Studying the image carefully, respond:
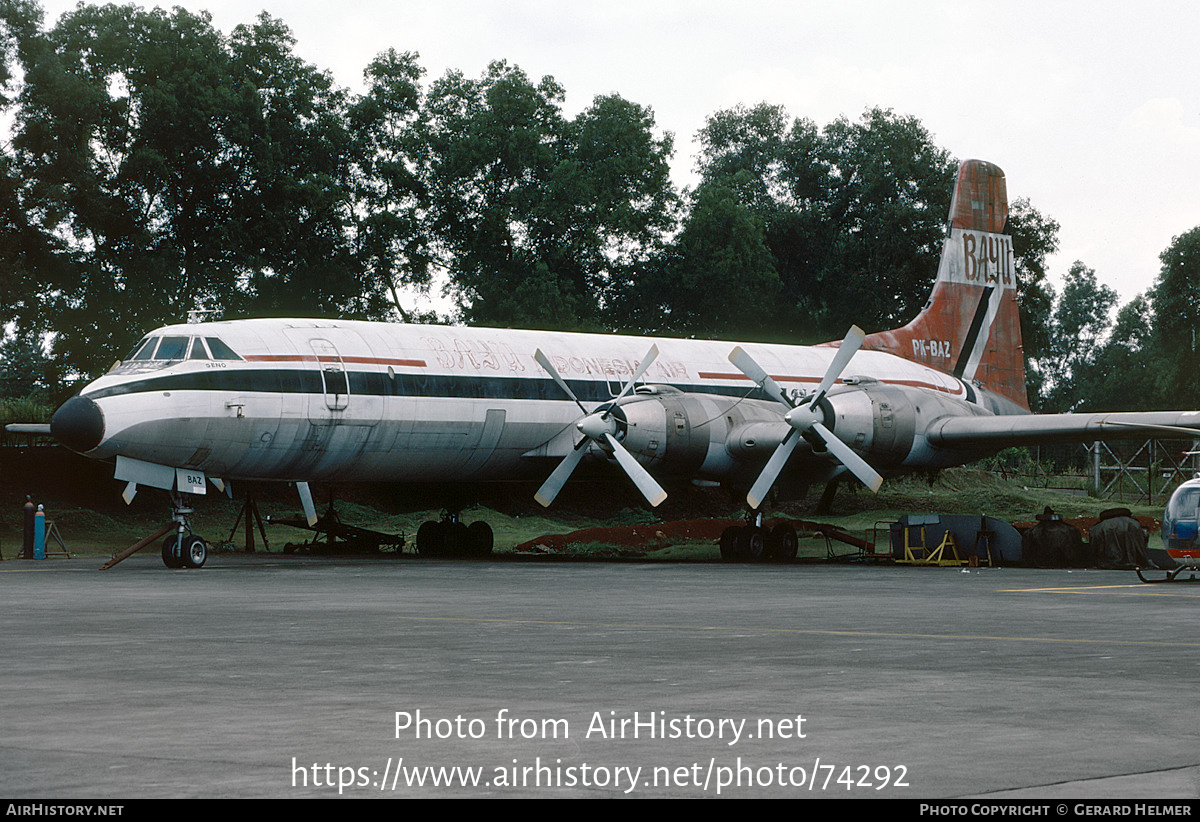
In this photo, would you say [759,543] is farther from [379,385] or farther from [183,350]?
[183,350]

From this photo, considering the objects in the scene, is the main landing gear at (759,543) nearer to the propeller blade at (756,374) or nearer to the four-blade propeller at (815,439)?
the four-blade propeller at (815,439)

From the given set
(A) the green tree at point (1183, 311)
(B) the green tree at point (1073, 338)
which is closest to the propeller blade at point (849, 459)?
(A) the green tree at point (1183, 311)

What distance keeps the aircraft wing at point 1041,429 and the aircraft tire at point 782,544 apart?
371cm

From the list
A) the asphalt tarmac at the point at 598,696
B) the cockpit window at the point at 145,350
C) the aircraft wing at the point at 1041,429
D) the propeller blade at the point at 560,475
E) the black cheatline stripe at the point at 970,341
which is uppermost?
the black cheatline stripe at the point at 970,341

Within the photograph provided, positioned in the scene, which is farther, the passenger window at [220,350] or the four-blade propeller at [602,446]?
the four-blade propeller at [602,446]

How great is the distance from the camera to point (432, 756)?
6855 mm

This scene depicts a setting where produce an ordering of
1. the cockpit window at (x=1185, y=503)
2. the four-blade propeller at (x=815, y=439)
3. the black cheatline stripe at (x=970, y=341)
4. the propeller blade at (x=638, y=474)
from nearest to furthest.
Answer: the cockpit window at (x=1185, y=503), the propeller blade at (x=638, y=474), the four-blade propeller at (x=815, y=439), the black cheatline stripe at (x=970, y=341)

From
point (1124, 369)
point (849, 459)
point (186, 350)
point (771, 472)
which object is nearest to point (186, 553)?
point (186, 350)

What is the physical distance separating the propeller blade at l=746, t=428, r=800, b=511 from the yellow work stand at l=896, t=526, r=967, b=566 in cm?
361

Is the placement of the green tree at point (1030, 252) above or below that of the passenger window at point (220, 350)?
above

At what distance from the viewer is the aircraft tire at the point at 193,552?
2483cm
